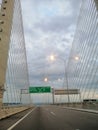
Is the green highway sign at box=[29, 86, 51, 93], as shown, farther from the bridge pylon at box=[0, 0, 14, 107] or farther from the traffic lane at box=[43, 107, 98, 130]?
the traffic lane at box=[43, 107, 98, 130]

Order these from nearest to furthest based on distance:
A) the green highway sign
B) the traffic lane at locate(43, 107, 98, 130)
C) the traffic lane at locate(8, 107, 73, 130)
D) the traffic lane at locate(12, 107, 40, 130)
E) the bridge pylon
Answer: the traffic lane at locate(43, 107, 98, 130), the traffic lane at locate(8, 107, 73, 130), the traffic lane at locate(12, 107, 40, 130), the bridge pylon, the green highway sign

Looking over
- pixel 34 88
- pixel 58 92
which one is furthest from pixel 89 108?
pixel 58 92

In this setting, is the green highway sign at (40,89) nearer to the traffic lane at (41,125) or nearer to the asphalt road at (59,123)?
the asphalt road at (59,123)

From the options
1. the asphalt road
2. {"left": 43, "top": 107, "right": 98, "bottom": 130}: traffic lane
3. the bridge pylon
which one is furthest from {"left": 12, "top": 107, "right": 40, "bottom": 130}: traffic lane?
the bridge pylon

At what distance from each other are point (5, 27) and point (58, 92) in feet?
285

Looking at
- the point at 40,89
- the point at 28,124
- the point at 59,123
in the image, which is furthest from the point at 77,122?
the point at 40,89

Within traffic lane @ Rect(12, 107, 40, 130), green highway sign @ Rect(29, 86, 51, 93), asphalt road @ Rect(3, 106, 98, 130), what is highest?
green highway sign @ Rect(29, 86, 51, 93)

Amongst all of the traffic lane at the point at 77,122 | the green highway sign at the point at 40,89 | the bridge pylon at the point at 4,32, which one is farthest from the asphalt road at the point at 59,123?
the green highway sign at the point at 40,89

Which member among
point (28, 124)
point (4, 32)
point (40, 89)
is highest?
point (4, 32)

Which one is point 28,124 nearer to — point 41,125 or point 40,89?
point 41,125

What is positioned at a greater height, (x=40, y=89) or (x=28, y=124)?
(x=40, y=89)

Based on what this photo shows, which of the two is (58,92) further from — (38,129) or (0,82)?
(38,129)

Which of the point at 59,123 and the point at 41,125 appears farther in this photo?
the point at 59,123

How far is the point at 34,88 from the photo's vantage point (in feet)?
252
